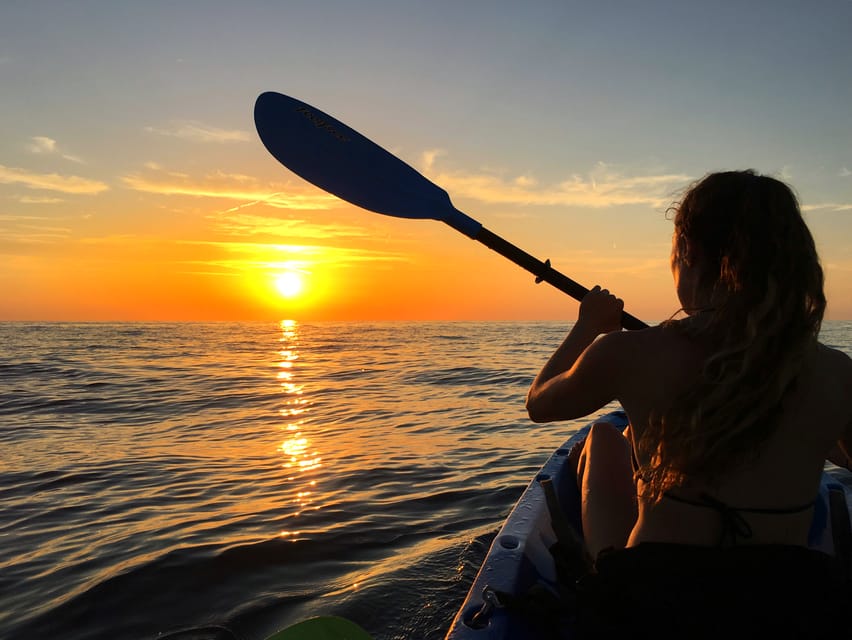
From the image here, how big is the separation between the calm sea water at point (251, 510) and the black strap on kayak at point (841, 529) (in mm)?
2018

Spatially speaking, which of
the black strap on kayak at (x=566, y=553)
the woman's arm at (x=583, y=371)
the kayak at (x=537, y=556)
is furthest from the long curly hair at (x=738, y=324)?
the black strap on kayak at (x=566, y=553)

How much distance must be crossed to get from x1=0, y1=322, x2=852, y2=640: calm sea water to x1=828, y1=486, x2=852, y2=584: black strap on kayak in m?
2.02

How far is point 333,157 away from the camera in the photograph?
11.7 ft

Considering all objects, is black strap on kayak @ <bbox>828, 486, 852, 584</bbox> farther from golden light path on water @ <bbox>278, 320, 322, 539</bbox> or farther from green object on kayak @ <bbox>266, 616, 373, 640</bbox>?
golden light path on water @ <bbox>278, 320, 322, 539</bbox>

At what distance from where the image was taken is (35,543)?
14.7ft

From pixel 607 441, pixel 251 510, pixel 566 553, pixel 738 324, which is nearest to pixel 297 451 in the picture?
pixel 251 510

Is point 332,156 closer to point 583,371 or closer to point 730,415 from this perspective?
point 583,371

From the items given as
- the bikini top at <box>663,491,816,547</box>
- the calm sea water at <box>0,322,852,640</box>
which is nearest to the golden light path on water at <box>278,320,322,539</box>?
the calm sea water at <box>0,322,852,640</box>

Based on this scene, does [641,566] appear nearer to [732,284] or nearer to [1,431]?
[732,284]

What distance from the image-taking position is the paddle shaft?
245cm

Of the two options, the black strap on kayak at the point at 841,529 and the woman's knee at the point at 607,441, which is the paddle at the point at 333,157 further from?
the black strap on kayak at the point at 841,529

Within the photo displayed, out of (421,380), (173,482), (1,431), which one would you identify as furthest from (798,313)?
(421,380)

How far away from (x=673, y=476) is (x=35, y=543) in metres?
4.85

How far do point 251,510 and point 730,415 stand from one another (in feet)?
14.8
